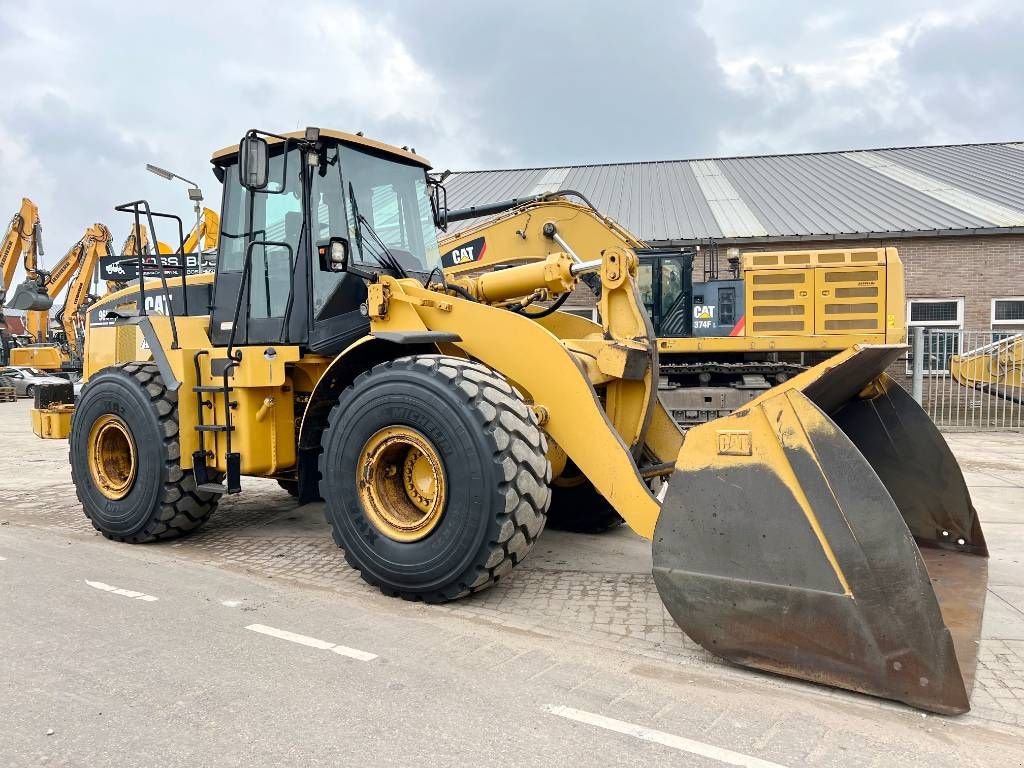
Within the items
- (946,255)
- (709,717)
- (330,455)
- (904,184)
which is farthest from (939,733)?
(904,184)

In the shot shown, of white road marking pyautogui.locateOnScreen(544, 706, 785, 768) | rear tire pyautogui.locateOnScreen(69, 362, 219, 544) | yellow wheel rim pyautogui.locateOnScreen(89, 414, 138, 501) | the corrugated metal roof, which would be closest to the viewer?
white road marking pyautogui.locateOnScreen(544, 706, 785, 768)

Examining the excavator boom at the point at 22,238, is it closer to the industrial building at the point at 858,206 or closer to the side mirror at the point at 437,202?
the industrial building at the point at 858,206

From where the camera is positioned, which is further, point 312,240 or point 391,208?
point 391,208

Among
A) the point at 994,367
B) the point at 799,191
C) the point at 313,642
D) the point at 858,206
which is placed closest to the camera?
the point at 313,642

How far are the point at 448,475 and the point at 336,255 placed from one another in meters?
1.70

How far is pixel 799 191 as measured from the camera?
22.0 metres

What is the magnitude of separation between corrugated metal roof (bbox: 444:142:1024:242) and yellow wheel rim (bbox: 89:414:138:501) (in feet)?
47.8

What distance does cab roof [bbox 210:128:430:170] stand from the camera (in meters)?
5.26

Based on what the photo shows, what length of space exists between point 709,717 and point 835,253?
7.97 meters

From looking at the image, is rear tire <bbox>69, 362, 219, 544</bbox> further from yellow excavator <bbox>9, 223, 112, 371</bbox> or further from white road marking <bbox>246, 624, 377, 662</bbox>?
yellow excavator <bbox>9, 223, 112, 371</bbox>

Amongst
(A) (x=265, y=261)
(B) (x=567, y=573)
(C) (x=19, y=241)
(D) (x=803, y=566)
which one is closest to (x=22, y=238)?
(C) (x=19, y=241)

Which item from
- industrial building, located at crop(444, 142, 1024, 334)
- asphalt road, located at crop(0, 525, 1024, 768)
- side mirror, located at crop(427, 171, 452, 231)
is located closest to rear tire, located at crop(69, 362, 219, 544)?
asphalt road, located at crop(0, 525, 1024, 768)

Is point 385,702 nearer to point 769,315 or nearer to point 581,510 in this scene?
point 581,510

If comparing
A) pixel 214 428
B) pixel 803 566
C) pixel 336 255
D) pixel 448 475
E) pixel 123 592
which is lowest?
pixel 123 592
